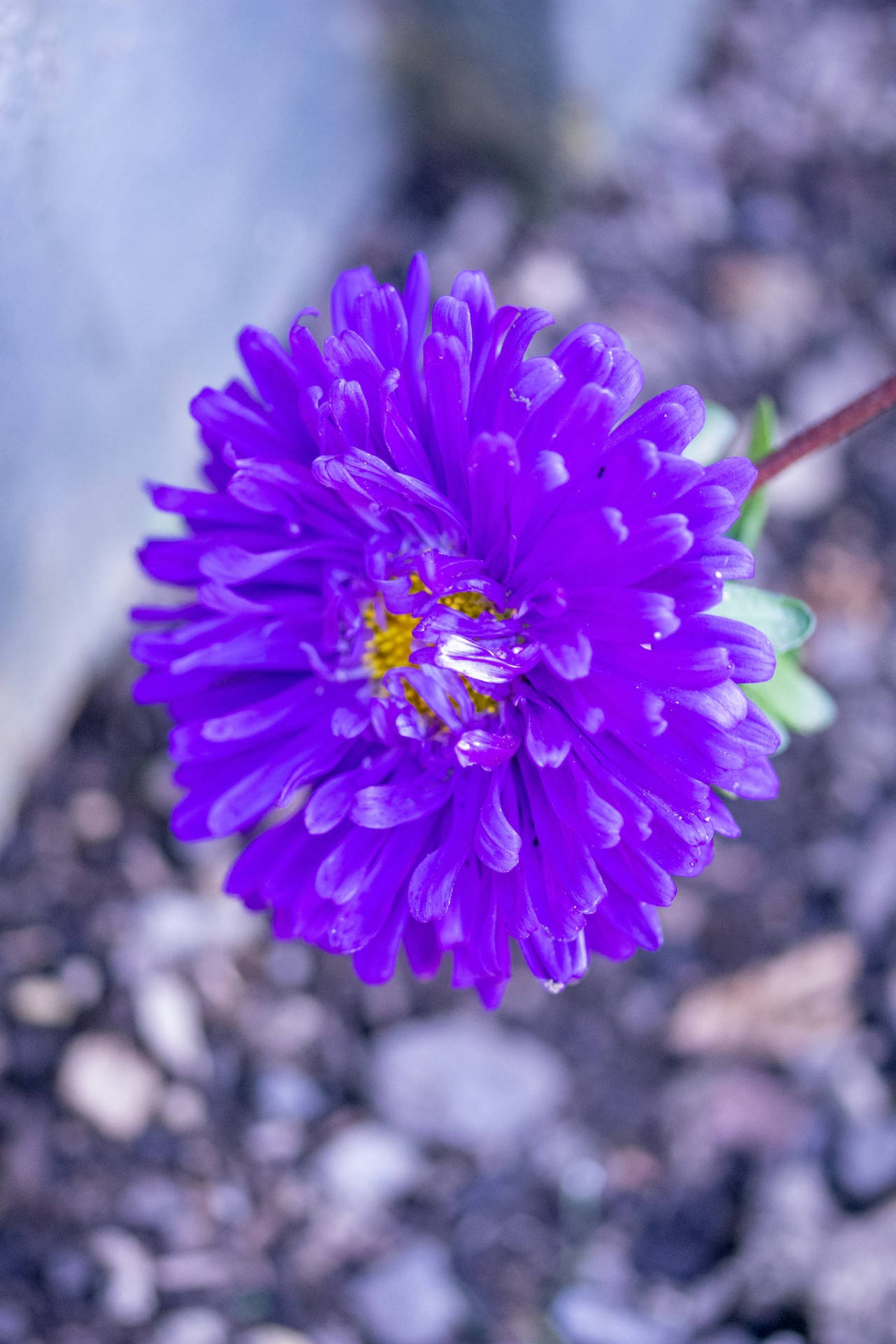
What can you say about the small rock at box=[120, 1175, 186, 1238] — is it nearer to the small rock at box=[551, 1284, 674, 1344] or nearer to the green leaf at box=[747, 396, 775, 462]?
the small rock at box=[551, 1284, 674, 1344]

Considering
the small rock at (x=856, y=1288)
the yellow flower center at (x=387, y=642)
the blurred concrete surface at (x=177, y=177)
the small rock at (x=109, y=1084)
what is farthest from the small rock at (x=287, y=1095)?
the yellow flower center at (x=387, y=642)

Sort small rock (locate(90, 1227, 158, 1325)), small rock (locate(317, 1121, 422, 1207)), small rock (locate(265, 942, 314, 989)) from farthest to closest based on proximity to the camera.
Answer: small rock (locate(265, 942, 314, 989)), small rock (locate(317, 1121, 422, 1207)), small rock (locate(90, 1227, 158, 1325))

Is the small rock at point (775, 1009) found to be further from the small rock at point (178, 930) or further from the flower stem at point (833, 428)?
the flower stem at point (833, 428)

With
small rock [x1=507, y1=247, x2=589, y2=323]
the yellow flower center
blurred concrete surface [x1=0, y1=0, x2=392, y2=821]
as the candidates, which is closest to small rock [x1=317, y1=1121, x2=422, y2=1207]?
blurred concrete surface [x1=0, y1=0, x2=392, y2=821]

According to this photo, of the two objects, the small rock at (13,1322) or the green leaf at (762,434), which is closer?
the green leaf at (762,434)

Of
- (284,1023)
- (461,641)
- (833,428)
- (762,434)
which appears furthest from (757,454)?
(284,1023)

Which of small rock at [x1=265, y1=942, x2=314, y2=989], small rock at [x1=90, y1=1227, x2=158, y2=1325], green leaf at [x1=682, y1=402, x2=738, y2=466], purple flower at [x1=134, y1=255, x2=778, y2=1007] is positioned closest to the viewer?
purple flower at [x1=134, y1=255, x2=778, y2=1007]

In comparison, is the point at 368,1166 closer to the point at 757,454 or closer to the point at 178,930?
the point at 178,930
